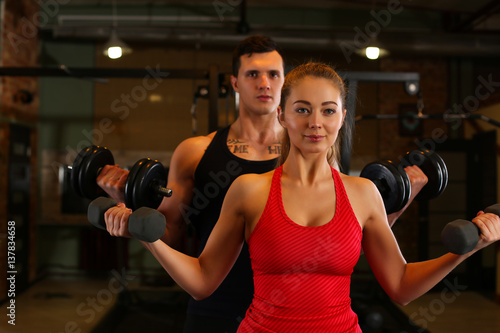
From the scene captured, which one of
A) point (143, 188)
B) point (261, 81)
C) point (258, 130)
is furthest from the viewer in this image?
point (258, 130)

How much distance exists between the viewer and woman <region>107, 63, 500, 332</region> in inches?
45.1

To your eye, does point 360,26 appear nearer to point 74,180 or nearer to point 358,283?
point 358,283

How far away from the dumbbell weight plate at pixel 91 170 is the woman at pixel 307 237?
652 mm

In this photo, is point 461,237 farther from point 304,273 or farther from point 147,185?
point 147,185

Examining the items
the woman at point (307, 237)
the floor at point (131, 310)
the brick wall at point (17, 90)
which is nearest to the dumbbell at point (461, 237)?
the woman at point (307, 237)

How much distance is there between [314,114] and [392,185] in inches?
21.7

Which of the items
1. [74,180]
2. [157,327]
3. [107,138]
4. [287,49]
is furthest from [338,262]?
[107,138]

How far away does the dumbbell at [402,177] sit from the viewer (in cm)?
157

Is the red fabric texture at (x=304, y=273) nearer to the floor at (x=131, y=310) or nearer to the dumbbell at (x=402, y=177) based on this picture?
the dumbbell at (x=402, y=177)

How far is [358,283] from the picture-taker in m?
6.17

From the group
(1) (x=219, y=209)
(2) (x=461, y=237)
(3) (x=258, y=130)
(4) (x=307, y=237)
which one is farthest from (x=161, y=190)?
(2) (x=461, y=237)

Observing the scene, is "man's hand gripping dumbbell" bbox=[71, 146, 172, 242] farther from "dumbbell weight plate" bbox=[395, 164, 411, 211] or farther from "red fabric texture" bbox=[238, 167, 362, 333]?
"dumbbell weight plate" bbox=[395, 164, 411, 211]

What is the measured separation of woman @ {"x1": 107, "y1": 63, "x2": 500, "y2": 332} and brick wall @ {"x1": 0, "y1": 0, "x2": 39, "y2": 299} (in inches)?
193

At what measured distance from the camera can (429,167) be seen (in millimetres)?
1694
